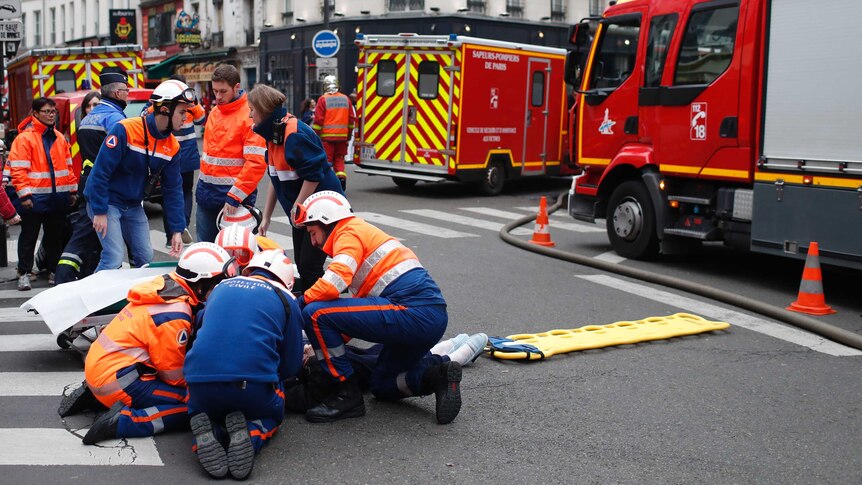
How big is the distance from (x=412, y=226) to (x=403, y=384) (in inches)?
312

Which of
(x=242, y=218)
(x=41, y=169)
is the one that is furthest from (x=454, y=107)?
(x=242, y=218)

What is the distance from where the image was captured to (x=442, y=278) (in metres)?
9.48

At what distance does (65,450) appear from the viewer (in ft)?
15.4

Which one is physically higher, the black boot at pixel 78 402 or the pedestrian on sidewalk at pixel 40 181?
the pedestrian on sidewalk at pixel 40 181

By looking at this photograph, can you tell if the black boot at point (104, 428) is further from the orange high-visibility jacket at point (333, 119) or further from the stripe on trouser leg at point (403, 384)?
the orange high-visibility jacket at point (333, 119)

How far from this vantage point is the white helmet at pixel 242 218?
286 inches

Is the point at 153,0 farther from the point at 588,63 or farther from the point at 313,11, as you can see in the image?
the point at 588,63

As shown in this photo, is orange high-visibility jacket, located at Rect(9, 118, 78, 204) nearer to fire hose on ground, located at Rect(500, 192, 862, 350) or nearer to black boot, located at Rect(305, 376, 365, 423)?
black boot, located at Rect(305, 376, 365, 423)

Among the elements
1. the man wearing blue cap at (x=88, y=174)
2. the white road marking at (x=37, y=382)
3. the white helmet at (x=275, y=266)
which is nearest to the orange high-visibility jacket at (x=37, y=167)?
the man wearing blue cap at (x=88, y=174)

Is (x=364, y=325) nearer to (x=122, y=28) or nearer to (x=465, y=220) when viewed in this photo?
(x=465, y=220)

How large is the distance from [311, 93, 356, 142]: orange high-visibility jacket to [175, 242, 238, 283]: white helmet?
10.8 m

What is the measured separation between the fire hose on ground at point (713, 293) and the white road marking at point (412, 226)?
760mm

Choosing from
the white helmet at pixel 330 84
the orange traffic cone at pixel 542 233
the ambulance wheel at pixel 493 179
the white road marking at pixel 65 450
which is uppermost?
the white helmet at pixel 330 84

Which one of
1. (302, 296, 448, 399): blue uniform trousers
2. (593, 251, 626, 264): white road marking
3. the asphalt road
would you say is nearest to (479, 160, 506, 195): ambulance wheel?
(593, 251, 626, 264): white road marking
